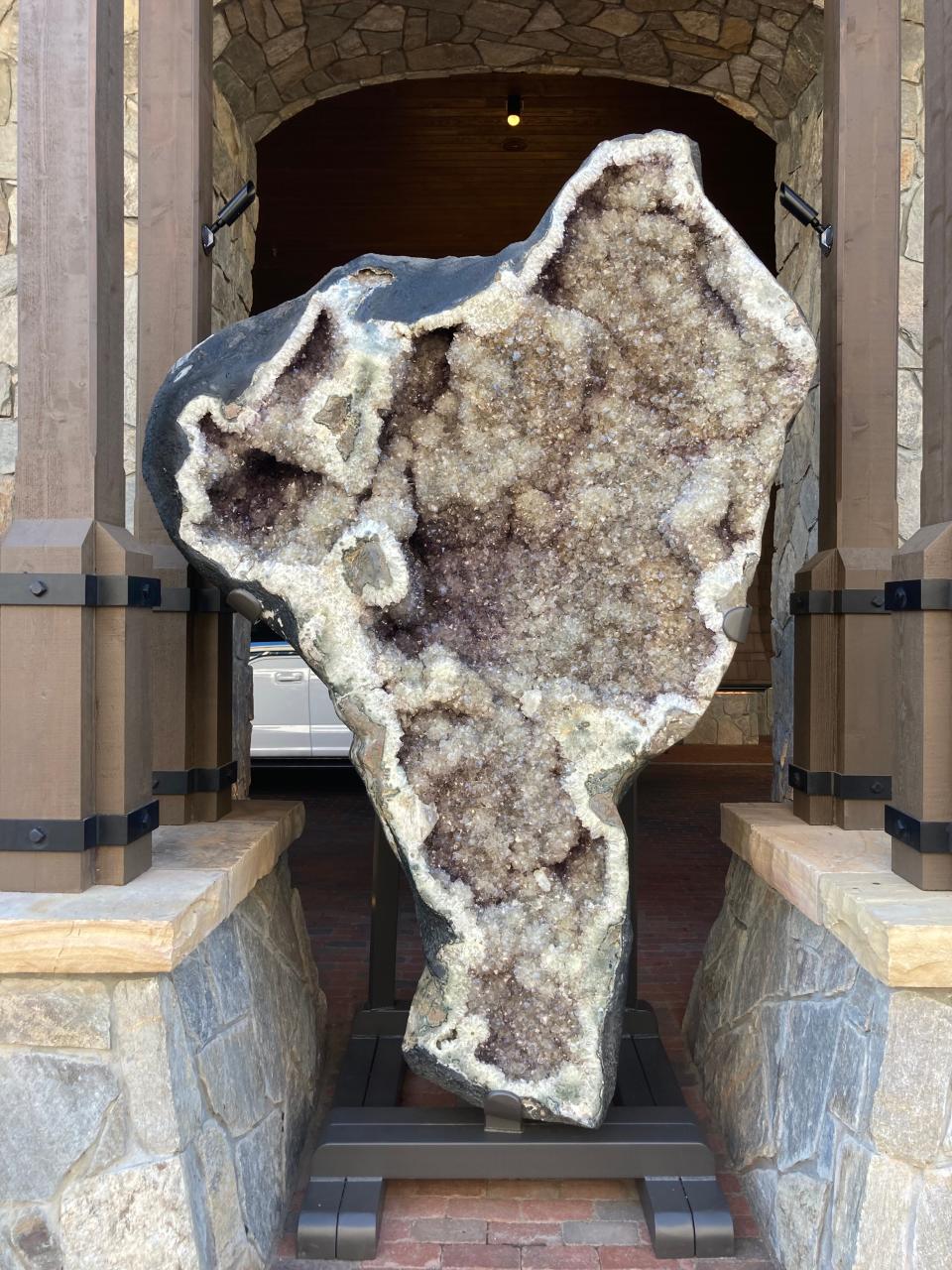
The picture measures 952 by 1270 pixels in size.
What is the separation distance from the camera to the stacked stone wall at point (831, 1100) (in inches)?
68.7

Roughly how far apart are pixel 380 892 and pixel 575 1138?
0.85 meters

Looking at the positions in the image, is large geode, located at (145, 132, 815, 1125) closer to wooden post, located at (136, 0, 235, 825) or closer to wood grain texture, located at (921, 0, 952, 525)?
wood grain texture, located at (921, 0, 952, 525)

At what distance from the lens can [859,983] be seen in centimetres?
191

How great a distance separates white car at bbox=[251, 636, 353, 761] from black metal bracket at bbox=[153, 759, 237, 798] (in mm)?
4332

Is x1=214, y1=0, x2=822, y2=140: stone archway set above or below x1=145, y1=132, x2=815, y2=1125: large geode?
above

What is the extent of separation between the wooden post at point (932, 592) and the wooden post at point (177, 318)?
5.62 feet

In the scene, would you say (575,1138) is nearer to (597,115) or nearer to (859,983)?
(859,983)

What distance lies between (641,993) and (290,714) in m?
4.21

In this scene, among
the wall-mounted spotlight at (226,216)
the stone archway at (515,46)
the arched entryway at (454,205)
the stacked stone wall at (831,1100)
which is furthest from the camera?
the arched entryway at (454,205)

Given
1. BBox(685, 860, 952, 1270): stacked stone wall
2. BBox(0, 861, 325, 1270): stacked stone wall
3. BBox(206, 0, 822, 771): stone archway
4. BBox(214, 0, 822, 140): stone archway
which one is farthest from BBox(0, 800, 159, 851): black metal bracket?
BBox(214, 0, 822, 140): stone archway

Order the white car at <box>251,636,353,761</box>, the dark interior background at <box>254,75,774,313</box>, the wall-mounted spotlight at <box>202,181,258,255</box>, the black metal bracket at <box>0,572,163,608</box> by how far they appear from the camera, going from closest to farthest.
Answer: the black metal bracket at <box>0,572,163,608</box> < the wall-mounted spotlight at <box>202,181,258,255</box> < the dark interior background at <box>254,75,774,313</box> < the white car at <box>251,636,353,761</box>

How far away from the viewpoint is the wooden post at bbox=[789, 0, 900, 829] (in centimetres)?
258

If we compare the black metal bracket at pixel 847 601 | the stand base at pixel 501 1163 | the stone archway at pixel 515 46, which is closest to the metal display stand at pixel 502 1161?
the stand base at pixel 501 1163

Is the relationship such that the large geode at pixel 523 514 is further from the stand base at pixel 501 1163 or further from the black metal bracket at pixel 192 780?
the black metal bracket at pixel 192 780
